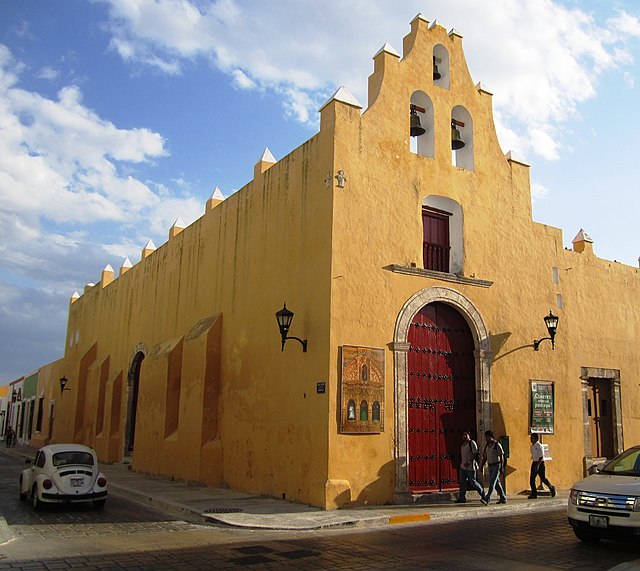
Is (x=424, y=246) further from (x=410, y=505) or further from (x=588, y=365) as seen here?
(x=588, y=365)

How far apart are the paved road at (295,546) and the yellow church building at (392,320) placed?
2.14 m

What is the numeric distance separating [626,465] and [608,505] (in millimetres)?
1226

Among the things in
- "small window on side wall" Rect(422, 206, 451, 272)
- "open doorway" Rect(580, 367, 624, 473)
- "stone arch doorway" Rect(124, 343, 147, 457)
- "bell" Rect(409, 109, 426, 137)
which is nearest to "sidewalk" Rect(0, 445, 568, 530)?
"open doorway" Rect(580, 367, 624, 473)

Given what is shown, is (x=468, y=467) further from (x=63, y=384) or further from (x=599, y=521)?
(x=63, y=384)

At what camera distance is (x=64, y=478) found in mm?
11180

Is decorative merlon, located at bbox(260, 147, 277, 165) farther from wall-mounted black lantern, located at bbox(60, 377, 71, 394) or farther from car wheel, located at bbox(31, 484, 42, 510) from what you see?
wall-mounted black lantern, located at bbox(60, 377, 71, 394)

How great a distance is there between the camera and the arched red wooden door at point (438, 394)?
12172 mm

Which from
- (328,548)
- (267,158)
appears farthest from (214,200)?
(328,548)

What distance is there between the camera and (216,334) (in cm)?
1570

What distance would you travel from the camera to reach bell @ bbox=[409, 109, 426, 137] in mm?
13445

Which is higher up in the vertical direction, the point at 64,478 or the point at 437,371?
the point at 437,371

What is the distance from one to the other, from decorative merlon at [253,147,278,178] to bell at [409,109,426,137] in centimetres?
358

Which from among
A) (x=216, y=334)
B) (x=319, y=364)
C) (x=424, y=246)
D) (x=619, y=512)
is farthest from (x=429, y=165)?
(x=619, y=512)

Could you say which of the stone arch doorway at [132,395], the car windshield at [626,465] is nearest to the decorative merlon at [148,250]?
the stone arch doorway at [132,395]
